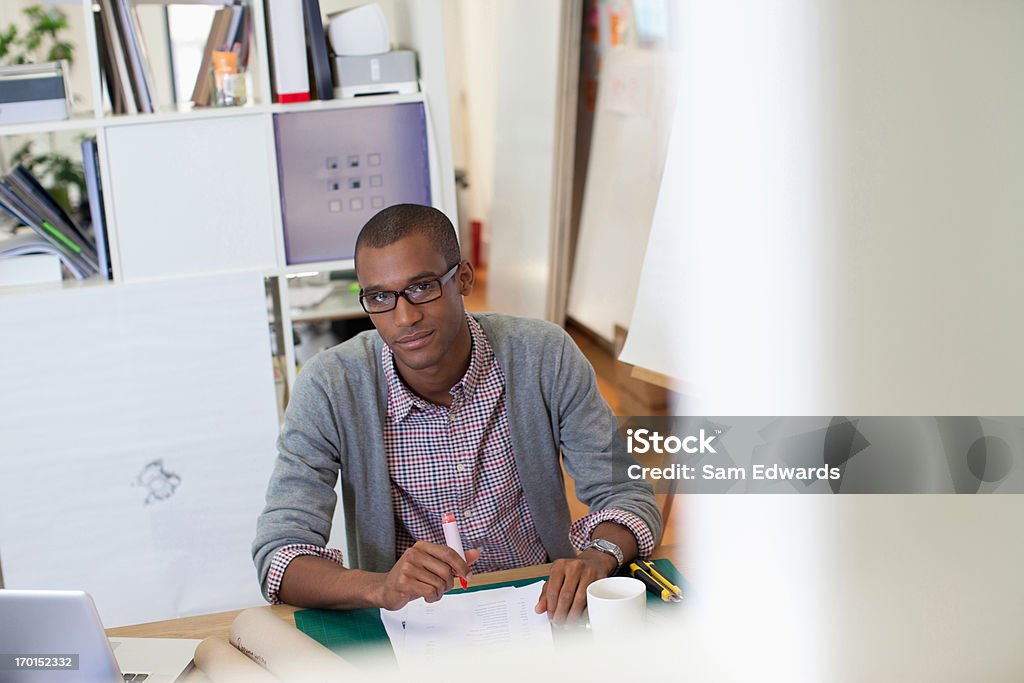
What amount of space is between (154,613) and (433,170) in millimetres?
1123

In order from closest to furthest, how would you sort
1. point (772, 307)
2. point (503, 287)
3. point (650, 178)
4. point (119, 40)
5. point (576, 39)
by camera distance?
1. point (772, 307)
2. point (119, 40)
3. point (650, 178)
4. point (576, 39)
5. point (503, 287)

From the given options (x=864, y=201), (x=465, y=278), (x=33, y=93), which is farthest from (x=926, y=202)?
(x=33, y=93)

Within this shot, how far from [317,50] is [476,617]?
137cm

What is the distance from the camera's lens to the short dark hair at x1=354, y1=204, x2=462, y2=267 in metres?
1.38

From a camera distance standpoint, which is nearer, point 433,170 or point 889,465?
point 889,465

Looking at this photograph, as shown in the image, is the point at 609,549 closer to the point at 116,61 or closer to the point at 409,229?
the point at 409,229

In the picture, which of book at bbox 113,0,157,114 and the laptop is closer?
the laptop

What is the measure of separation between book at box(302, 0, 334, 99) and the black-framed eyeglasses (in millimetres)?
843

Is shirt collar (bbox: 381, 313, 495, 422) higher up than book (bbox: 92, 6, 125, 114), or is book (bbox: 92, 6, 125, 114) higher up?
book (bbox: 92, 6, 125, 114)

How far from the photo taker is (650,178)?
140 inches

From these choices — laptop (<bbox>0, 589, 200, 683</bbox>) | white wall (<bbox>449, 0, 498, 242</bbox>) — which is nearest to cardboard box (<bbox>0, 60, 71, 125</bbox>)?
laptop (<bbox>0, 589, 200, 683</bbox>)

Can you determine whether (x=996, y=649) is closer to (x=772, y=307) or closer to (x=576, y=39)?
(x=772, y=307)

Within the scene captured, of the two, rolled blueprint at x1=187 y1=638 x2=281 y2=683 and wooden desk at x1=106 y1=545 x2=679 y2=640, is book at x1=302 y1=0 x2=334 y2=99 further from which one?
rolled blueprint at x1=187 y1=638 x2=281 y2=683

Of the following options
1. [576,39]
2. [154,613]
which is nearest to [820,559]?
[154,613]
